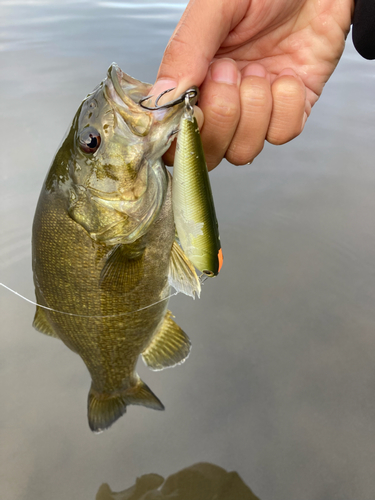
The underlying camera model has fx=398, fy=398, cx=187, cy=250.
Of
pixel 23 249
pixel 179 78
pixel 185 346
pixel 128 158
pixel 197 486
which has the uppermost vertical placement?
pixel 179 78

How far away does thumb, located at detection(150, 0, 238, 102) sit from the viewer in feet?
4.01

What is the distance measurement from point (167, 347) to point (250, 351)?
2.23 ft

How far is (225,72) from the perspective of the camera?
143 cm

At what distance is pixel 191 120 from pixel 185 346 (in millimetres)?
1171

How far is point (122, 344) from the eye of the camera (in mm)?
1665

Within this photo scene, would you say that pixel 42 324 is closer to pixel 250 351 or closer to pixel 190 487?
pixel 190 487

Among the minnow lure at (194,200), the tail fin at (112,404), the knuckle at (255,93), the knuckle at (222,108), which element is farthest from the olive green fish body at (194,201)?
the tail fin at (112,404)

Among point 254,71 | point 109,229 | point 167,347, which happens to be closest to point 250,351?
point 167,347

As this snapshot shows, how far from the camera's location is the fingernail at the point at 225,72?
1421 mm

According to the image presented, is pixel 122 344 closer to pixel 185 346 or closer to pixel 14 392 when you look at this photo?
pixel 185 346

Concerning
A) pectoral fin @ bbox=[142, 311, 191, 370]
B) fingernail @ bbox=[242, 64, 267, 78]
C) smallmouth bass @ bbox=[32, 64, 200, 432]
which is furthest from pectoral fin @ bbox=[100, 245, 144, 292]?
fingernail @ bbox=[242, 64, 267, 78]

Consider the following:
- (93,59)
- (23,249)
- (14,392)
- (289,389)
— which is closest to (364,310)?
(289,389)

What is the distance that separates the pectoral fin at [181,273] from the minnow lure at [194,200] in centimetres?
31

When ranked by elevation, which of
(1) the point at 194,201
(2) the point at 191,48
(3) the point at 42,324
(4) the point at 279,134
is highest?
(2) the point at 191,48
